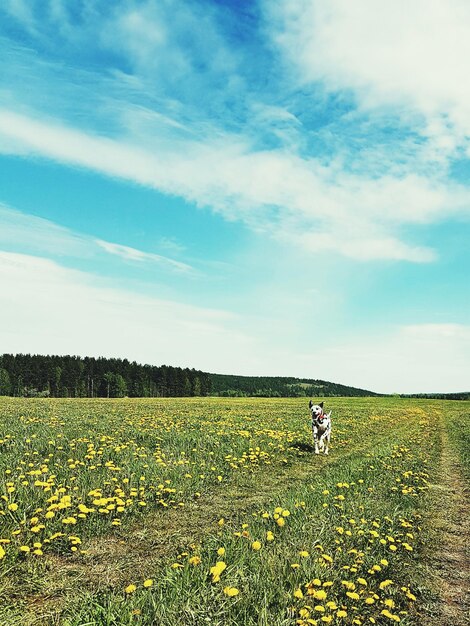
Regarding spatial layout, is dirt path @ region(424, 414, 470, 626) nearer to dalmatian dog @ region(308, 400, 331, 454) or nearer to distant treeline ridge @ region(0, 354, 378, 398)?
dalmatian dog @ region(308, 400, 331, 454)

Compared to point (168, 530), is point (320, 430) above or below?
above

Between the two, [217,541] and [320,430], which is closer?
[217,541]

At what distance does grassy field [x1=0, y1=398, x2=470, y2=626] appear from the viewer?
4.51 metres

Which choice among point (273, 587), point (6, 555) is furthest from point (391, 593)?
point (6, 555)

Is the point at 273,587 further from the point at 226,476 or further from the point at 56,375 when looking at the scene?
the point at 56,375

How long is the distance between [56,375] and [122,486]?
404 ft

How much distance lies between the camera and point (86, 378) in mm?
125125

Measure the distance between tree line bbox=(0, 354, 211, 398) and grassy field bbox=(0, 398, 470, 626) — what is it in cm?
11739

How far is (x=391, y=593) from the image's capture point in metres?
5.12

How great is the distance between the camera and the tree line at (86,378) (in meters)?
118

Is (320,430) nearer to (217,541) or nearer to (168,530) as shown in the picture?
(168,530)

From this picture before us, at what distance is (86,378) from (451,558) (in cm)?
13027

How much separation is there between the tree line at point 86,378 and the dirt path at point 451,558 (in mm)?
119807

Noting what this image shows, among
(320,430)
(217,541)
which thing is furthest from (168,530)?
(320,430)
